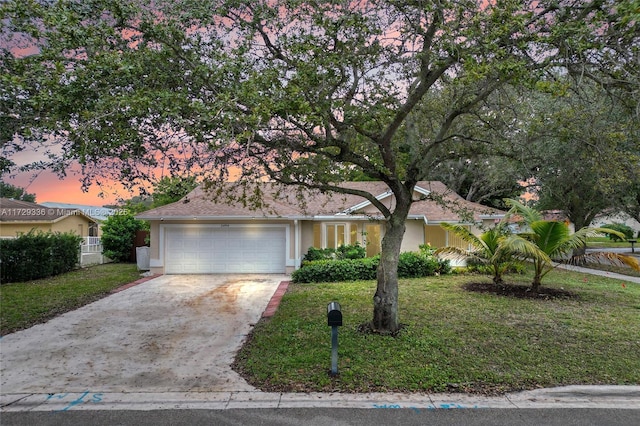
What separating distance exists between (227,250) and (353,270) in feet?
18.1

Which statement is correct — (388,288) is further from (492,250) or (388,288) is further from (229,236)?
(229,236)

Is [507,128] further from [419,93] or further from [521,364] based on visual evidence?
[521,364]

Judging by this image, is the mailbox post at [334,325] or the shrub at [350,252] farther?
the shrub at [350,252]

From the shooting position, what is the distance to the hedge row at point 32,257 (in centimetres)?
1410

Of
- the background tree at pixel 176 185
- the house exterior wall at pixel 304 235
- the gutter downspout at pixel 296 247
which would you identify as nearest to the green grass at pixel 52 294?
the house exterior wall at pixel 304 235

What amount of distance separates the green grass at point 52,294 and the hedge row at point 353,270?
6.61 meters

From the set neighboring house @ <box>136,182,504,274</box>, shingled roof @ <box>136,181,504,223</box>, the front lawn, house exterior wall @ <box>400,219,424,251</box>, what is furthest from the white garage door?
the front lawn

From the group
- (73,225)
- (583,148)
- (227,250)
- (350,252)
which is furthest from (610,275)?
(73,225)

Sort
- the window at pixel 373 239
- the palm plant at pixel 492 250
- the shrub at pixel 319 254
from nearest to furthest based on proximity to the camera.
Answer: the palm plant at pixel 492 250, the shrub at pixel 319 254, the window at pixel 373 239

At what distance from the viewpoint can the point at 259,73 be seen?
6.30m

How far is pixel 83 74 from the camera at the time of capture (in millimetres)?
5137

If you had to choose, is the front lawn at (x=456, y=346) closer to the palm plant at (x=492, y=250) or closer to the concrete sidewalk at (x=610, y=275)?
the palm plant at (x=492, y=250)

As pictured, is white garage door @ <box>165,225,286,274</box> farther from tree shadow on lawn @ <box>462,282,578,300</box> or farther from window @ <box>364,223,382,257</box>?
tree shadow on lawn @ <box>462,282,578,300</box>

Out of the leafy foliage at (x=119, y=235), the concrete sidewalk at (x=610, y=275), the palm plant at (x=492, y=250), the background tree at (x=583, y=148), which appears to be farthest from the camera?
the leafy foliage at (x=119, y=235)
